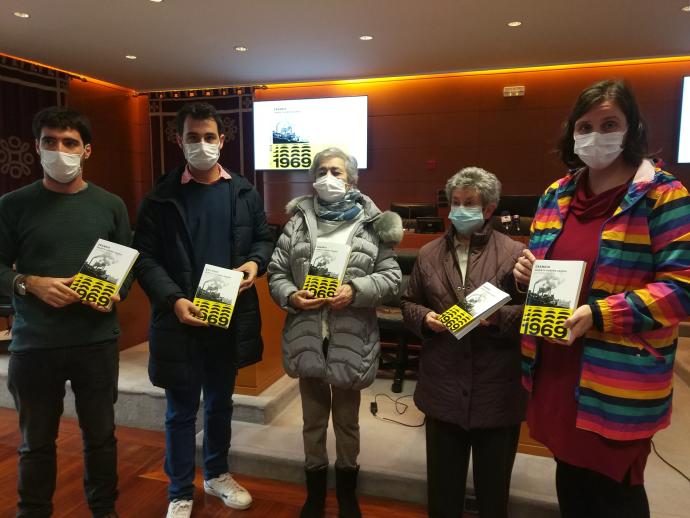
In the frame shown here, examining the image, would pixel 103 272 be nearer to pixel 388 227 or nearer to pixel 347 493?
pixel 388 227

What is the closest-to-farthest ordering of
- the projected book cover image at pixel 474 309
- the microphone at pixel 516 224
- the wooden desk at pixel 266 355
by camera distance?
the projected book cover image at pixel 474 309
the wooden desk at pixel 266 355
the microphone at pixel 516 224

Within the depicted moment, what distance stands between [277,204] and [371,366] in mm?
5787

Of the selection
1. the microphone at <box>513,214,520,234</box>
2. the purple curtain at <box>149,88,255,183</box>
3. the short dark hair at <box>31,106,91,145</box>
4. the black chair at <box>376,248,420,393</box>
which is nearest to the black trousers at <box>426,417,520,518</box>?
the black chair at <box>376,248,420,393</box>

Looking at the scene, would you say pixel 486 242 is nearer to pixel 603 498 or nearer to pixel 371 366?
pixel 371 366

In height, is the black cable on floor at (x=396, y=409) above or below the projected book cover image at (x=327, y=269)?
below

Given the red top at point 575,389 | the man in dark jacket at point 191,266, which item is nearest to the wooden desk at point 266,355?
the man in dark jacket at point 191,266

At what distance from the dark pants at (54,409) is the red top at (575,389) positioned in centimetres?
142

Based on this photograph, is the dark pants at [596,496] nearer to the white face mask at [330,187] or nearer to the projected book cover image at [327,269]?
the projected book cover image at [327,269]

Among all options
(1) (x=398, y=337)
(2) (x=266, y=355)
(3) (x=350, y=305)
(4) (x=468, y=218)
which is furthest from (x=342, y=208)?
(1) (x=398, y=337)

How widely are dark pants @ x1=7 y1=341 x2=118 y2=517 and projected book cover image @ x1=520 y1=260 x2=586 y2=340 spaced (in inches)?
55.4

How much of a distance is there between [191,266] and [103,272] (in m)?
0.29

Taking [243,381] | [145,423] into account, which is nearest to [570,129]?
[243,381]

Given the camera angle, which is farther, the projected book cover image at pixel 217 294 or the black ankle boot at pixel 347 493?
the black ankle boot at pixel 347 493

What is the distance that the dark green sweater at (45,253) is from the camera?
65.4 inches
